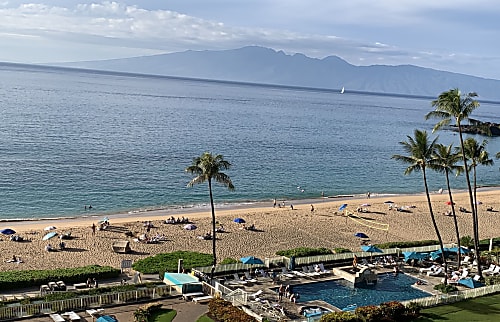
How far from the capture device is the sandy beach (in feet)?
128

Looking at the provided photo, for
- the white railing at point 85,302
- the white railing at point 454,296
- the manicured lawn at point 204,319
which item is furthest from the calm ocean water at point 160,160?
the white railing at point 454,296

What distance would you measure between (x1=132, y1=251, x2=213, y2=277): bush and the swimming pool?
7308 mm

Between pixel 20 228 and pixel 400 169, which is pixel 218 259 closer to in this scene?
pixel 20 228

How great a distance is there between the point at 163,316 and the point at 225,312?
2.80 metres

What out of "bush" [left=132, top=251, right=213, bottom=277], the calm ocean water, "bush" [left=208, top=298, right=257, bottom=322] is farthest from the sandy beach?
"bush" [left=208, top=298, right=257, bottom=322]

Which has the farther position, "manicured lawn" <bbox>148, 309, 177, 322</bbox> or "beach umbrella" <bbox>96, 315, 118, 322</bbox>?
"manicured lawn" <bbox>148, 309, 177, 322</bbox>

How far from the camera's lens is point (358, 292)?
30594 mm

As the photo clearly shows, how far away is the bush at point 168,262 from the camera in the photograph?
3259cm

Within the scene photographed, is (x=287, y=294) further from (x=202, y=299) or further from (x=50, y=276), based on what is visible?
(x=50, y=276)

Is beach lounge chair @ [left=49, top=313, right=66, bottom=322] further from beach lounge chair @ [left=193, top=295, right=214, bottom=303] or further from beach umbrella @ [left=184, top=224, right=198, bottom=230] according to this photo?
beach umbrella @ [left=184, top=224, right=198, bottom=230]

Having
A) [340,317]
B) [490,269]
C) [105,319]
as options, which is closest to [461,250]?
[490,269]

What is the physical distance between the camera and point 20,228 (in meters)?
46.8

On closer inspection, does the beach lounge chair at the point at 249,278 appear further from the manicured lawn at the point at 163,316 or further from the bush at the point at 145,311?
the bush at the point at 145,311

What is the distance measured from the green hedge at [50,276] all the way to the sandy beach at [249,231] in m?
4.44
